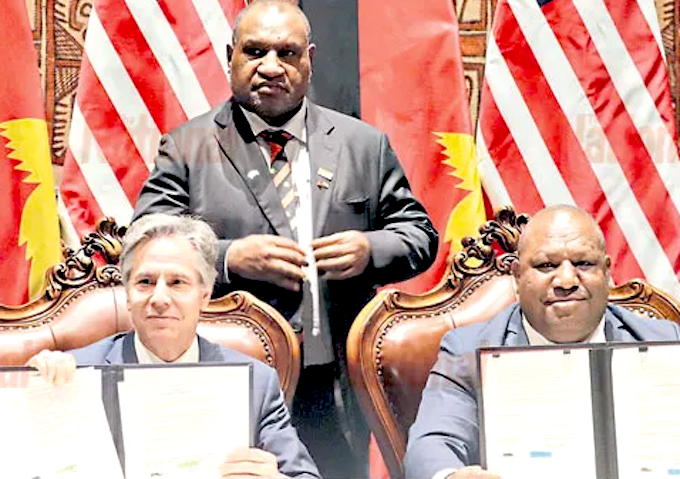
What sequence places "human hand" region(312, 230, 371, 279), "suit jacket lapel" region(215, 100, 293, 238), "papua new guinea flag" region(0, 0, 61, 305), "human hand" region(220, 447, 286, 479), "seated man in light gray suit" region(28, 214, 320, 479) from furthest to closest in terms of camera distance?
"papua new guinea flag" region(0, 0, 61, 305) → "suit jacket lapel" region(215, 100, 293, 238) → "human hand" region(312, 230, 371, 279) → "seated man in light gray suit" region(28, 214, 320, 479) → "human hand" region(220, 447, 286, 479)

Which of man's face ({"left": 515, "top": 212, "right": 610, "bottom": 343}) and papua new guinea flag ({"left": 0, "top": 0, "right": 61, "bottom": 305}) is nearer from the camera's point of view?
man's face ({"left": 515, "top": 212, "right": 610, "bottom": 343})

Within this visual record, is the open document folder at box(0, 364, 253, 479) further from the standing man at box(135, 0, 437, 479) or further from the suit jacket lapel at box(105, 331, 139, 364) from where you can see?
the standing man at box(135, 0, 437, 479)

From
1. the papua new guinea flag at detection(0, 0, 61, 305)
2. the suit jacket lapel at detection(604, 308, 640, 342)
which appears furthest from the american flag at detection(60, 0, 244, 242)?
the suit jacket lapel at detection(604, 308, 640, 342)

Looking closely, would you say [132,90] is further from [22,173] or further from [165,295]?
[165,295]

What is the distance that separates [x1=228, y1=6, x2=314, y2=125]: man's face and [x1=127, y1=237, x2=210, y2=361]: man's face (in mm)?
608

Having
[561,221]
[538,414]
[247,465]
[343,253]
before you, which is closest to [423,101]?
[343,253]

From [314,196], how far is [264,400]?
715 millimetres

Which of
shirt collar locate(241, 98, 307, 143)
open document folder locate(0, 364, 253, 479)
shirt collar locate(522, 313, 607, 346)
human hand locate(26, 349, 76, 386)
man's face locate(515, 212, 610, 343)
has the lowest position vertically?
open document folder locate(0, 364, 253, 479)

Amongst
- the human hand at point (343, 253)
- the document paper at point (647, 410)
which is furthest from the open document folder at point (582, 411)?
the human hand at point (343, 253)

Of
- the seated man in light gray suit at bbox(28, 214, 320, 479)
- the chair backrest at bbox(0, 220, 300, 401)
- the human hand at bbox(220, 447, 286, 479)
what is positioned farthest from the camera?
the chair backrest at bbox(0, 220, 300, 401)

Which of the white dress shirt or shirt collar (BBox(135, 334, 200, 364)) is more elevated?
the white dress shirt

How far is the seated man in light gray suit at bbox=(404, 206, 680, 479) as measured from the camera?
232 cm

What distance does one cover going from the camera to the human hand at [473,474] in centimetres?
177

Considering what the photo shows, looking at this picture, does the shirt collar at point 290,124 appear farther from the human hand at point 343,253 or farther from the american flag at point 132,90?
the american flag at point 132,90
